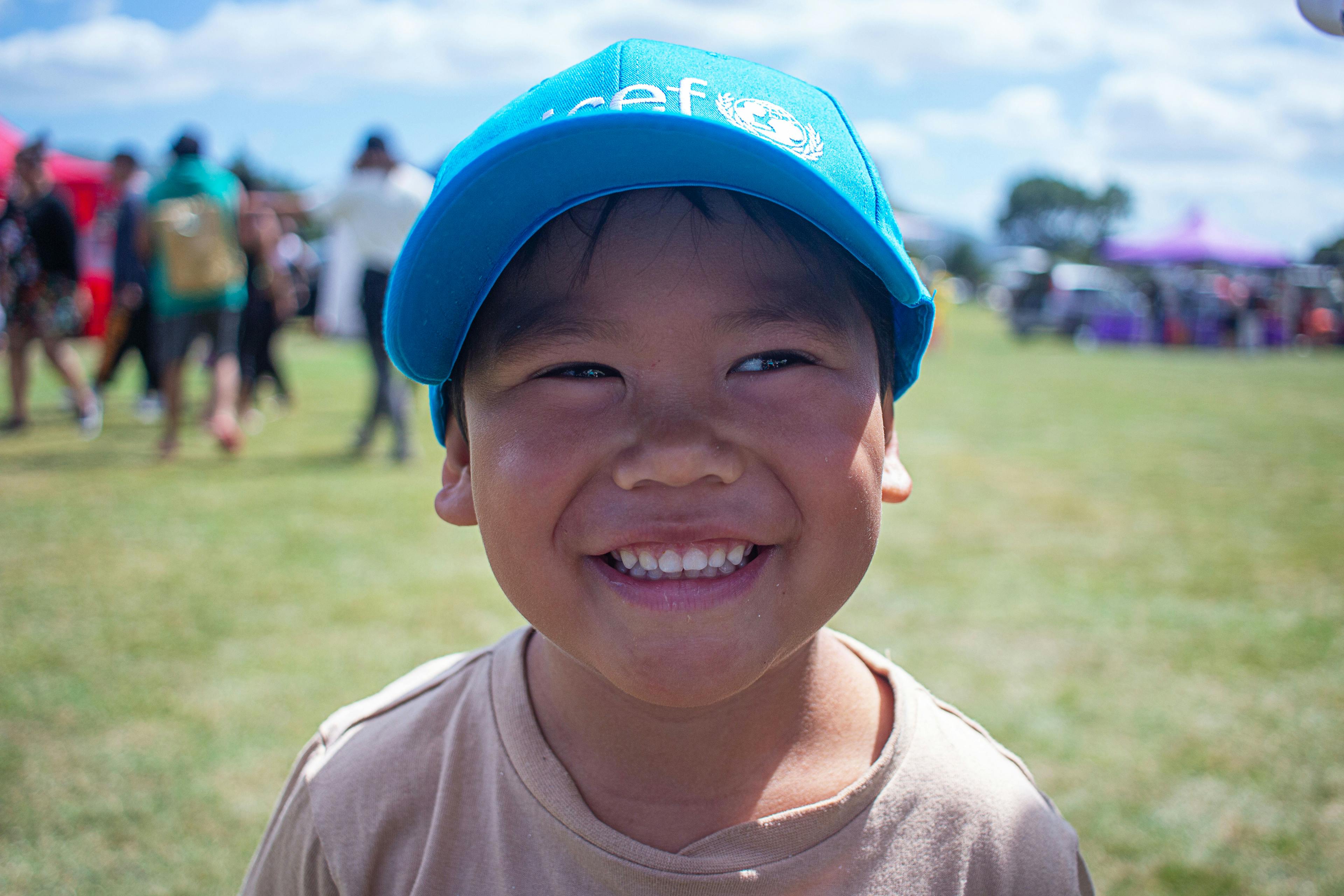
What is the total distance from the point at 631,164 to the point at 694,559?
0.44 meters

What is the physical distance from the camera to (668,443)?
1.00 m

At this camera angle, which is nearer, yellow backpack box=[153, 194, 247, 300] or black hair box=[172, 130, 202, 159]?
yellow backpack box=[153, 194, 247, 300]

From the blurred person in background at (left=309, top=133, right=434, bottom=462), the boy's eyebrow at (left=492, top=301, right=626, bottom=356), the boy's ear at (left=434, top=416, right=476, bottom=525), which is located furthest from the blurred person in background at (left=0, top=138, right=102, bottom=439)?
the boy's eyebrow at (left=492, top=301, right=626, bottom=356)

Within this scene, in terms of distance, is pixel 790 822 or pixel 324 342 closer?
pixel 790 822

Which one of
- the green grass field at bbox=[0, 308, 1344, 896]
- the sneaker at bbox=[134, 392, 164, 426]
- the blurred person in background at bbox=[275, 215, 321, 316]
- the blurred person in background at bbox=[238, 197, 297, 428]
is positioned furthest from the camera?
the blurred person in background at bbox=[275, 215, 321, 316]

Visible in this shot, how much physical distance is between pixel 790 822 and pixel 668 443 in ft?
1.60

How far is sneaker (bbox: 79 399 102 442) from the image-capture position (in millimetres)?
7570

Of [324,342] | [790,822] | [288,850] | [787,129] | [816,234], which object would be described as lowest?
[324,342]

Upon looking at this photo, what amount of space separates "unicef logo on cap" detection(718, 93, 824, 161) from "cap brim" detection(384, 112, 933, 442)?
4 cm

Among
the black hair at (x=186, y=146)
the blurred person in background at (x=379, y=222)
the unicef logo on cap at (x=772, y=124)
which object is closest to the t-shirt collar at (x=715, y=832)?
the unicef logo on cap at (x=772, y=124)

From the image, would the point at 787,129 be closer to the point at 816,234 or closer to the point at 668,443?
Result: the point at 816,234

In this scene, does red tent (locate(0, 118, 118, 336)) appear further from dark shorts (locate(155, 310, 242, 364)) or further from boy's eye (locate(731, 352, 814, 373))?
boy's eye (locate(731, 352, 814, 373))

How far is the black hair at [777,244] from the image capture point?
1073mm

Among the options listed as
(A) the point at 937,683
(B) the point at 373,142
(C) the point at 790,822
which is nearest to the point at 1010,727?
(A) the point at 937,683
